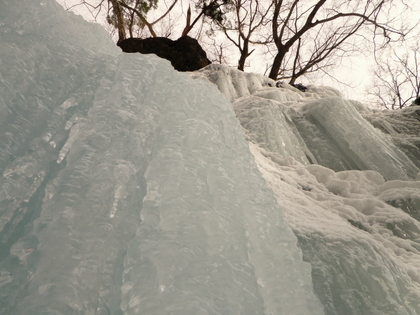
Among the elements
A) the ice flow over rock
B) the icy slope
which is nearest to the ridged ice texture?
the ice flow over rock

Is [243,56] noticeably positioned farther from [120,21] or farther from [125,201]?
[125,201]

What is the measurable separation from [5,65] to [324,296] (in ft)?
5.45

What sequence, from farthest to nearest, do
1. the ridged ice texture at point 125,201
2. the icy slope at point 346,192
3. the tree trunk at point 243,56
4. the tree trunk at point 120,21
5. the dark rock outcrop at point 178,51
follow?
the tree trunk at point 243,56 < the tree trunk at point 120,21 < the dark rock outcrop at point 178,51 < the icy slope at point 346,192 < the ridged ice texture at point 125,201

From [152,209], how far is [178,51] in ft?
16.1

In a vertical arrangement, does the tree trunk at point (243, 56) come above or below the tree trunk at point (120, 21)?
below

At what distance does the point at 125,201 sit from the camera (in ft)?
3.34

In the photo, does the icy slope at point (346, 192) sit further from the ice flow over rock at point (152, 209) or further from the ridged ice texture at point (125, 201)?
the ridged ice texture at point (125, 201)

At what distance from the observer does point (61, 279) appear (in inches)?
27.9

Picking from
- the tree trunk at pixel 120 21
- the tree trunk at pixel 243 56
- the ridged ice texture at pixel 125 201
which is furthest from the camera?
the tree trunk at pixel 243 56

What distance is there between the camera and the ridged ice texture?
75 centimetres

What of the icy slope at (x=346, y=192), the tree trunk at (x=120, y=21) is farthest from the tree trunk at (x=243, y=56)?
the icy slope at (x=346, y=192)

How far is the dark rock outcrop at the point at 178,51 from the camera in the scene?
209 inches

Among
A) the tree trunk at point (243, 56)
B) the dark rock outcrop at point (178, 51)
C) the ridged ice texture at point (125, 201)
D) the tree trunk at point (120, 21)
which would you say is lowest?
the ridged ice texture at point (125, 201)

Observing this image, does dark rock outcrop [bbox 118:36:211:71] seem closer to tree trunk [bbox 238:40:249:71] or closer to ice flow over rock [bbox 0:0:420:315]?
tree trunk [bbox 238:40:249:71]
